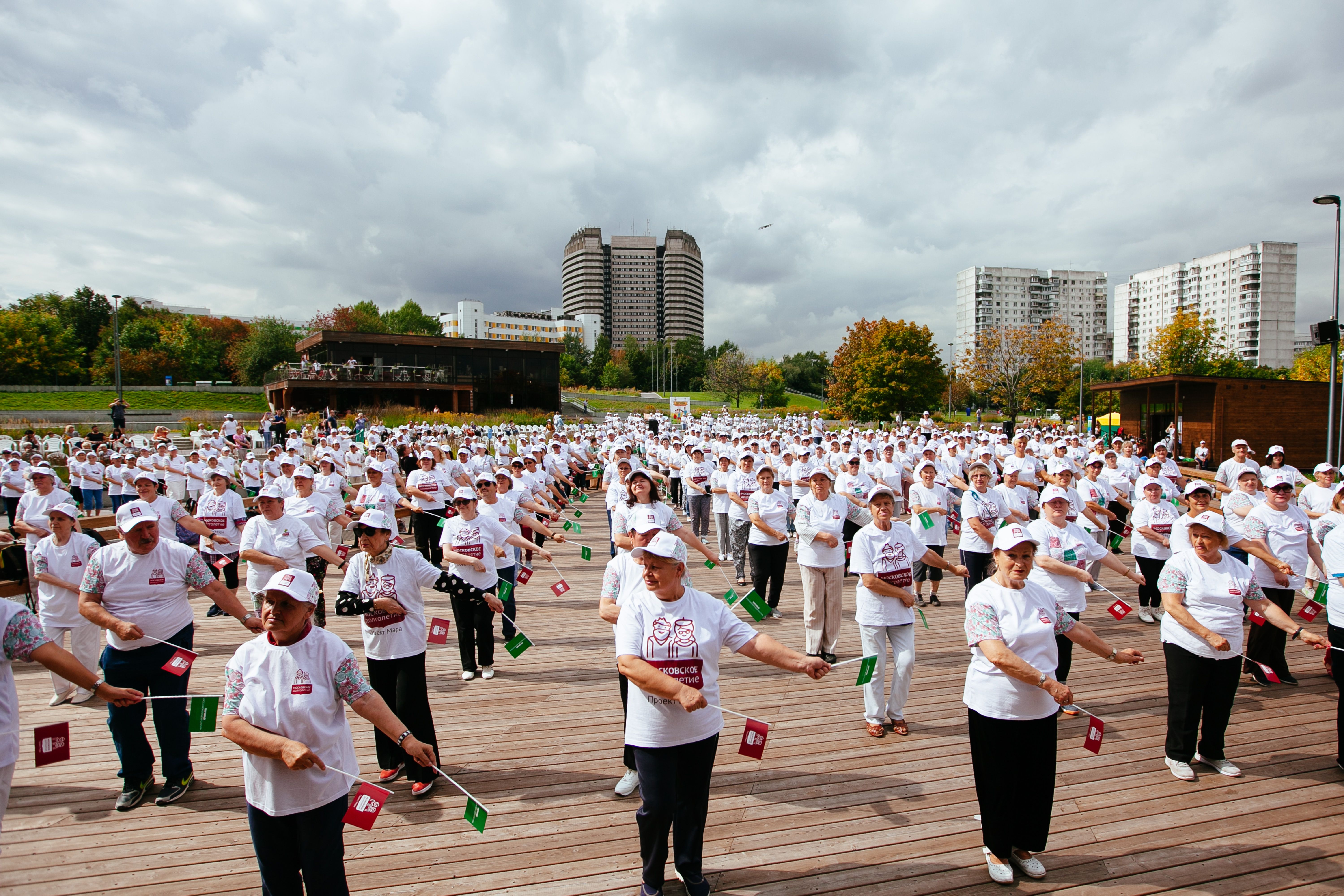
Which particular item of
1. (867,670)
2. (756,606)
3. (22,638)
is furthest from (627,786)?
(22,638)

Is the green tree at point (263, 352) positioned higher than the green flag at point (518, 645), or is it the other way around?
the green tree at point (263, 352)

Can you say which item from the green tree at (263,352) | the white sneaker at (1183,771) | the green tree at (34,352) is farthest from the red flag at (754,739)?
the green tree at (263,352)

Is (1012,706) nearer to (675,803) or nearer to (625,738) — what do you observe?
(675,803)

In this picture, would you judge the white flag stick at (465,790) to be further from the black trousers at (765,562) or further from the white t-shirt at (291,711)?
the black trousers at (765,562)

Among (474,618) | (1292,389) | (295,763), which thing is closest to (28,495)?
(474,618)

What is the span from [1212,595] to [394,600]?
5433mm

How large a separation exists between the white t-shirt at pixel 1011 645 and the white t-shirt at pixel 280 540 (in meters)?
5.84

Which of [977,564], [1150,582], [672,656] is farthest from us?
[1150,582]

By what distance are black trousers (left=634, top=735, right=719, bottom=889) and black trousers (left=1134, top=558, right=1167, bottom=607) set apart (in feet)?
19.0

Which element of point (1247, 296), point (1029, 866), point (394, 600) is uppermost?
point (1247, 296)

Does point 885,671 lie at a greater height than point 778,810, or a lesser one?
greater

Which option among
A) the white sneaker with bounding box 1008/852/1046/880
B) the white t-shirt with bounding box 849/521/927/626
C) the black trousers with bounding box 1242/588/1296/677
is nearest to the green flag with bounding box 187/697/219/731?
the white t-shirt with bounding box 849/521/927/626

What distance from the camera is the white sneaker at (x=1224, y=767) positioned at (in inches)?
183

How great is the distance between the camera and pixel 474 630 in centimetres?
665
